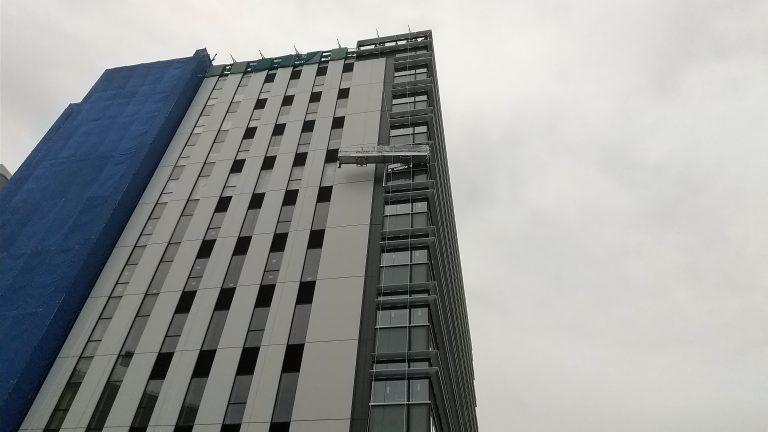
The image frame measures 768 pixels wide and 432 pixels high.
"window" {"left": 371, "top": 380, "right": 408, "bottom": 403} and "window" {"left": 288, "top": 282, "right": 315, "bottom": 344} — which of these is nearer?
"window" {"left": 371, "top": 380, "right": 408, "bottom": 403}

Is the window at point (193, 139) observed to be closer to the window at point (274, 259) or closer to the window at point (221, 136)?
the window at point (221, 136)

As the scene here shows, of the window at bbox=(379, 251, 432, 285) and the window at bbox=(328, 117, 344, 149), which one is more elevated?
the window at bbox=(328, 117, 344, 149)

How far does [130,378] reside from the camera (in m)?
33.2

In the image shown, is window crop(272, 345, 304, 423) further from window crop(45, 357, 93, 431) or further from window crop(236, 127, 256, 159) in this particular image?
window crop(236, 127, 256, 159)

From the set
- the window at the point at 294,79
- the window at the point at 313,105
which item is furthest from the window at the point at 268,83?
the window at the point at 313,105

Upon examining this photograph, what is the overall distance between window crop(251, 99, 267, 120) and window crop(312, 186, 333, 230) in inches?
535

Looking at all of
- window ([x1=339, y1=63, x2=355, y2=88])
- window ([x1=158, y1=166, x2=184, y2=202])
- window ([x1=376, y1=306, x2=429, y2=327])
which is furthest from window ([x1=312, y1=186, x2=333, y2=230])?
window ([x1=339, y1=63, x2=355, y2=88])

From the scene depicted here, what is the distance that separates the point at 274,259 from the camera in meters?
38.1

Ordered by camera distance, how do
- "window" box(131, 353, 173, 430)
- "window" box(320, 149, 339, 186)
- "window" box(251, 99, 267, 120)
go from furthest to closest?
"window" box(251, 99, 267, 120)
"window" box(320, 149, 339, 186)
"window" box(131, 353, 173, 430)

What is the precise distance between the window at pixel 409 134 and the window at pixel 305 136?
683cm

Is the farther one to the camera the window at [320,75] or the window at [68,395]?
the window at [320,75]

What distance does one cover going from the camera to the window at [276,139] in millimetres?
47344

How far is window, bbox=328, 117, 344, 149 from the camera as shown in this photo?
153 ft

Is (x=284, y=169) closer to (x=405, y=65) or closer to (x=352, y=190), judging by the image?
(x=352, y=190)
